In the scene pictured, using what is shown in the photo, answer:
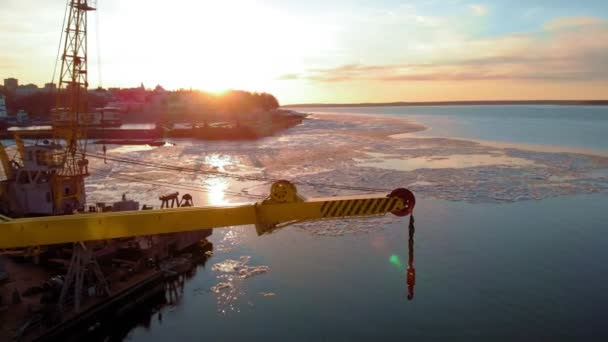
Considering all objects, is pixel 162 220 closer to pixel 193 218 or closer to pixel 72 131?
pixel 193 218

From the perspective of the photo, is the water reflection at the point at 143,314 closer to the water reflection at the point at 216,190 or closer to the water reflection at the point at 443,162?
the water reflection at the point at 216,190

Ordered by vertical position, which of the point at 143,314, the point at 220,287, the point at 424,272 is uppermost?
the point at 424,272

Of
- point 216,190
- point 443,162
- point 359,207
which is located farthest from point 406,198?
point 443,162

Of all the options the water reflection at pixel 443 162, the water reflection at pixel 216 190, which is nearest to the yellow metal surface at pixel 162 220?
the water reflection at pixel 216 190

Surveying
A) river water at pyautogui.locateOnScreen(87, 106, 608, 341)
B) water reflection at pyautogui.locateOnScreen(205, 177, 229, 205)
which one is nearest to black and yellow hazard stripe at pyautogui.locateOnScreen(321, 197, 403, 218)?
river water at pyautogui.locateOnScreen(87, 106, 608, 341)

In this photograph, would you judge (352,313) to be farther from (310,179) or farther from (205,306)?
(310,179)

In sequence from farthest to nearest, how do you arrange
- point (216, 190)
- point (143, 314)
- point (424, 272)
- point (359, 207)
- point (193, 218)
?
point (216, 190), point (424, 272), point (143, 314), point (193, 218), point (359, 207)

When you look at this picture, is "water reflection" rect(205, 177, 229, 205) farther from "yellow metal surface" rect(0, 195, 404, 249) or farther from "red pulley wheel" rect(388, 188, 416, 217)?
"red pulley wheel" rect(388, 188, 416, 217)

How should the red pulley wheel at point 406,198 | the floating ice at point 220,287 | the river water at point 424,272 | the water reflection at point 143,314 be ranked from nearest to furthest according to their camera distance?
the red pulley wheel at point 406,198
the river water at point 424,272
the water reflection at point 143,314
the floating ice at point 220,287
